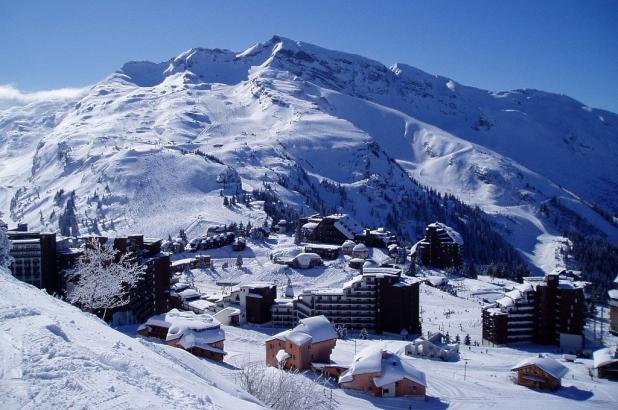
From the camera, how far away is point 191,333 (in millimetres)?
41531

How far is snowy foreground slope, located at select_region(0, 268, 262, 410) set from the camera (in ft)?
33.6

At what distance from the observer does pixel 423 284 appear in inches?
3413

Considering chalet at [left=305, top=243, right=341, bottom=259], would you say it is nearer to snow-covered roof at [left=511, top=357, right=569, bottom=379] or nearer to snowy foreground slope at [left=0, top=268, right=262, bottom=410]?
snow-covered roof at [left=511, top=357, right=569, bottom=379]

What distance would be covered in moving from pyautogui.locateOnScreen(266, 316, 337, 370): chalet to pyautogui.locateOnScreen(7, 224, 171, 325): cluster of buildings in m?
17.3

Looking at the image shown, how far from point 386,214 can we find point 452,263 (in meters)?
→ 74.9

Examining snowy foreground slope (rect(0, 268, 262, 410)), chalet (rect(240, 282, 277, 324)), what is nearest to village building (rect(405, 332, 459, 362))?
chalet (rect(240, 282, 277, 324))

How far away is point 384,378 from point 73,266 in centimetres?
3328

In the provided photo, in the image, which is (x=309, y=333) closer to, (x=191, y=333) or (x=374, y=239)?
Answer: (x=191, y=333)

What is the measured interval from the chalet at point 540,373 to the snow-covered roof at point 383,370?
10.5m

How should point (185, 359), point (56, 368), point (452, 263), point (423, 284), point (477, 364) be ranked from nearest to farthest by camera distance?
1. point (56, 368)
2. point (185, 359)
3. point (477, 364)
4. point (423, 284)
5. point (452, 263)

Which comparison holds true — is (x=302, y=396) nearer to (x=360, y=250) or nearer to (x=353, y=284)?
(x=353, y=284)

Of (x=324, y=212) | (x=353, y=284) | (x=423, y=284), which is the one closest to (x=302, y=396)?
(x=353, y=284)

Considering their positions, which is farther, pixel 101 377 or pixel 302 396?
pixel 302 396

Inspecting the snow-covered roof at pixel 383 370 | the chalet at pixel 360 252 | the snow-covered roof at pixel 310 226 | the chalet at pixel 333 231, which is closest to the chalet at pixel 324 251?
the chalet at pixel 360 252
